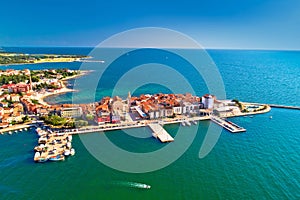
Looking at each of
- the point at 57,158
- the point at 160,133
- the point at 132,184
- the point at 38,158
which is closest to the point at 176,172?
the point at 132,184

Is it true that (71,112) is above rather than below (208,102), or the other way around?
below

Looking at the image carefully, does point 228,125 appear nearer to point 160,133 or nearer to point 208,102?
point 208,102

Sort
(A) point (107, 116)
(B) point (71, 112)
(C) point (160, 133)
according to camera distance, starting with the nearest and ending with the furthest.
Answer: (C) point (160, 133) → (A) point (107, 116) → (B) point (71, 112)

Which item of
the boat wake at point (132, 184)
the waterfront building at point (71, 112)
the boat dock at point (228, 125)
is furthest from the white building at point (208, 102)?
the boat wake at point (132, 184)

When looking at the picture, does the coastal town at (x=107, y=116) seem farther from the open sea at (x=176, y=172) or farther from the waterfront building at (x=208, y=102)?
the open sea at (x=176, y=172)

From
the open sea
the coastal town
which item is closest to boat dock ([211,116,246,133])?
the coastal town

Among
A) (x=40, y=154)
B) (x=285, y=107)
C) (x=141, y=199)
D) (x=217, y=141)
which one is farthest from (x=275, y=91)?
(x=40, y=154)

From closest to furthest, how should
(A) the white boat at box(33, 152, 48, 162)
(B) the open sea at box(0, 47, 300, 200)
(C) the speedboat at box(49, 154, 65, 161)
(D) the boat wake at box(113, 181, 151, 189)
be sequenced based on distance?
(B) the open sea at box(0, 47, 300, 200)
(D) the boat wake at box(113, 181, 151, 189)
(A) the white boat at box(33, 152, 48, 162)
(C) the speedboat at box(49, 154, 65, 161)

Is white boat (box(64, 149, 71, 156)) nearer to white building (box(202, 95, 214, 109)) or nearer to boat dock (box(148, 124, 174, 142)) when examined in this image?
boat dock (box(148, 124, 174, 142))
